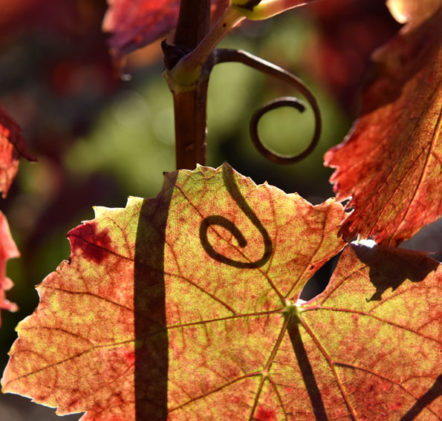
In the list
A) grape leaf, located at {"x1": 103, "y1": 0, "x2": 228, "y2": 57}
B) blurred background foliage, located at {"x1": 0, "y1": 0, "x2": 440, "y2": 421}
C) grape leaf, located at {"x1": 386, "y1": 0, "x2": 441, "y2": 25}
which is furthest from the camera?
blurred background foliage, located at {"x1": 0, "y1": 0, "x2": 440, "y2": 421}

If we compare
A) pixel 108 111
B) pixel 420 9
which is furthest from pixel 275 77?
pixel 108 111

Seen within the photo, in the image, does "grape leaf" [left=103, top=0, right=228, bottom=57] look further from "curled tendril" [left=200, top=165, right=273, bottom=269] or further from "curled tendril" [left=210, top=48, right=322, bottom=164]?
"curled tendril" [left=200, top=165, right=273, bottom=269]

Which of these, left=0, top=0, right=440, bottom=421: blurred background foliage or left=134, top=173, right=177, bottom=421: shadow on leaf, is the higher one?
left=0, top=0, right=440, bottom=421: blurred background foliage

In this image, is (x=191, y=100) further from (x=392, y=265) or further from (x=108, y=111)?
(x=108, y=111)

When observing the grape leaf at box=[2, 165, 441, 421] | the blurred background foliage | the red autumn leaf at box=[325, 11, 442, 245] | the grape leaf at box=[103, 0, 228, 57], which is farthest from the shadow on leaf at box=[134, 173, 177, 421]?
the blurred background foliage

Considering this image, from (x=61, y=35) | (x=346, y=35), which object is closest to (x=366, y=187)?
(x=61, y=35)

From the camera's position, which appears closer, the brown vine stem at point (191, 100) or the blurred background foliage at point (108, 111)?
the brown vine stem at point (191, 100)

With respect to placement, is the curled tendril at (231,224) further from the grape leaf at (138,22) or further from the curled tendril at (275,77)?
the grape leaf at (138,22)

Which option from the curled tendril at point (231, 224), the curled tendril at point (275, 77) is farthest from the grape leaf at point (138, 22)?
the curled tendril at point (231, 224)
